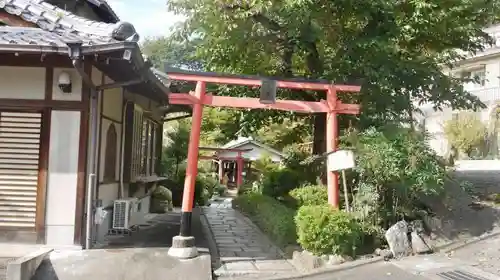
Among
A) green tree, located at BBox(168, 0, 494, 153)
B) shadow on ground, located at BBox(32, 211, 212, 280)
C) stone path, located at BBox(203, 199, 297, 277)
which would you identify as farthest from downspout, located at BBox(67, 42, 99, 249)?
green tree, located at BBox(168, 0, 494, 153)

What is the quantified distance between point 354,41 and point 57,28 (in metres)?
6.13

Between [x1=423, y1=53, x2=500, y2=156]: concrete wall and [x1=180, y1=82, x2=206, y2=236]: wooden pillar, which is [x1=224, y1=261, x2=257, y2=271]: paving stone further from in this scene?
[x1=423, y1=53, x2=500, y2=156]: concrete wall

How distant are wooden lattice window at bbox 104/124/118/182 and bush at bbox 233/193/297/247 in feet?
12.4

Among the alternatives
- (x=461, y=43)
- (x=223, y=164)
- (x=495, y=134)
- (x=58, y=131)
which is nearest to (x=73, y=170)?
(x=58, y=131)

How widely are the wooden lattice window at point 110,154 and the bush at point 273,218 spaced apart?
3.78 m

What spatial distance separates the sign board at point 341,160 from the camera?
8.31 metres

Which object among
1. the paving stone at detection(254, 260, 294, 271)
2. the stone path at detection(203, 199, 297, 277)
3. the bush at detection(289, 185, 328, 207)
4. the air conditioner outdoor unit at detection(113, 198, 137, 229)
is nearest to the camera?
the stone path at detection(203, 199, 297, 277)

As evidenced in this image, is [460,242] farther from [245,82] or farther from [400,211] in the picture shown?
[245,82]

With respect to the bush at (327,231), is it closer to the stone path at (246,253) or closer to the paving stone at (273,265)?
the paving stone at (273,265)

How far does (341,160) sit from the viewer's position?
8.45 meters

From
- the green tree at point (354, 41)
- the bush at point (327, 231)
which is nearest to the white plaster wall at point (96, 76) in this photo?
the green tree at point (354, 41)

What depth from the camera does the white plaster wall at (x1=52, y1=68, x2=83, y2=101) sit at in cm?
809

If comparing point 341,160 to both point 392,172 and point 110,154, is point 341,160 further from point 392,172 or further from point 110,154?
point 110,154

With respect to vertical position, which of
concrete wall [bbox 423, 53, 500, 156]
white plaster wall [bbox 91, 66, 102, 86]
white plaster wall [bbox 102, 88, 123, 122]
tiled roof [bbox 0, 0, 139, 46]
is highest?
concrete wall [bbox 423, 53, 500, 156]
